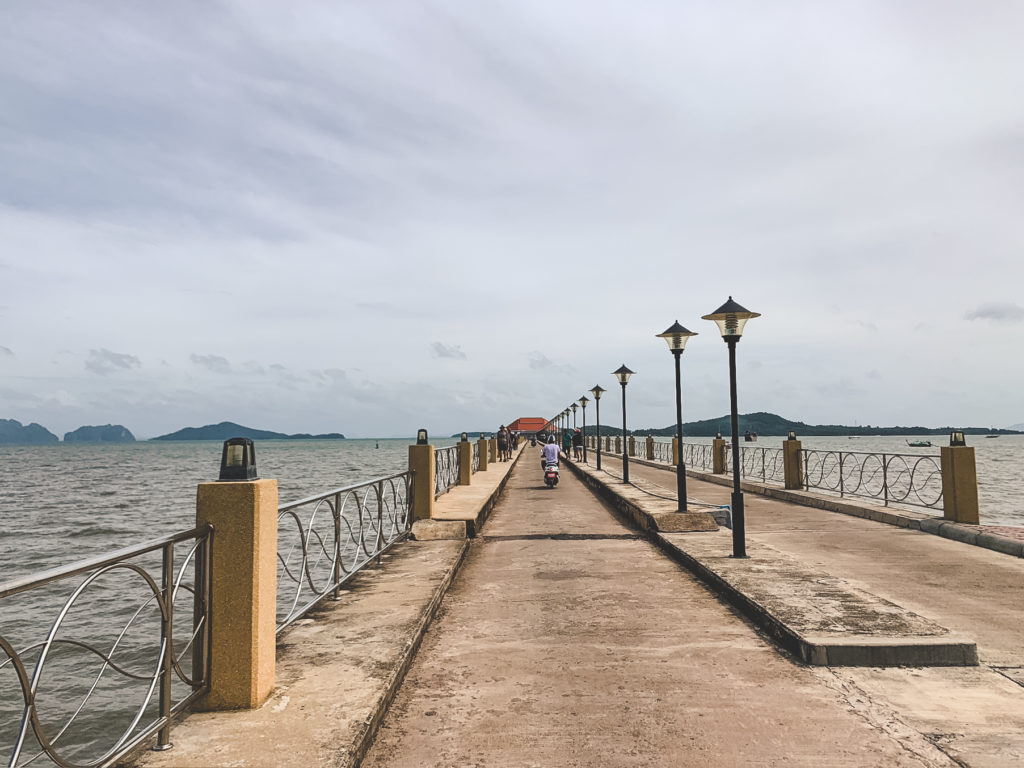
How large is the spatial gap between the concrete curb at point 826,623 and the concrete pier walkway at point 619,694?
15 cm

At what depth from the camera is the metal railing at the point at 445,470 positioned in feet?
49.4

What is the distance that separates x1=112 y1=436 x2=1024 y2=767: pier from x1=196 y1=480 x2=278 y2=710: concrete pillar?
150 millimetres

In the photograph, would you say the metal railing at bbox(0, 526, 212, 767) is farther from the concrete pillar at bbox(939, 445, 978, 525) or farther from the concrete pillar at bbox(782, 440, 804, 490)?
the concrete pillar at bbox(782, 440, 804, 490)

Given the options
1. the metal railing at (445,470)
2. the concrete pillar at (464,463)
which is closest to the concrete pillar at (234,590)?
the metal railing at (445,470)

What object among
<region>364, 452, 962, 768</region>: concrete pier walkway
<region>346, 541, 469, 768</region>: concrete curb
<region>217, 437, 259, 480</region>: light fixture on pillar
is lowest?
<region>364, 452, 962, 768</region>: concrete pier walkway

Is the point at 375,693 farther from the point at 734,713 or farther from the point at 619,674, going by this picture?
the point at 734,713

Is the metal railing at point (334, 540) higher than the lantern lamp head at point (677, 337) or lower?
lower

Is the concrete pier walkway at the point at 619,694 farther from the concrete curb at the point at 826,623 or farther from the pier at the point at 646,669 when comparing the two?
the concrete curb at the point at 826,623

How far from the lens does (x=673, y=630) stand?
5949 mm

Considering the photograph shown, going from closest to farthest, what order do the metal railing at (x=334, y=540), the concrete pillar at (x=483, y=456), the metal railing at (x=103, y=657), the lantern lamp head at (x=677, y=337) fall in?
the metal railing at (x=103, y=657), the metal railing at (x=334, y=540), the lantern lamp head at (x=677, y=337), the concrete pillar at (x=483, y=456)

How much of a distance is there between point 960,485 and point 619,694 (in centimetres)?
971

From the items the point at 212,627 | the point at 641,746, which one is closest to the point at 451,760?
the point at 641,746

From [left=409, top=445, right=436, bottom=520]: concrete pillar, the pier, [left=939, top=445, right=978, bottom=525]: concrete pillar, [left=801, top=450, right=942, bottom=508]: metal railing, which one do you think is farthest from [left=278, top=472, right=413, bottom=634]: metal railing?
[left=939, top=445, right=978, bottom=525]: concrete pillar

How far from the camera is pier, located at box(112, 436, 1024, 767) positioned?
144 inches
